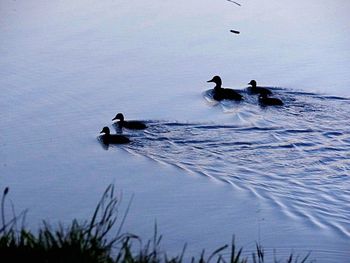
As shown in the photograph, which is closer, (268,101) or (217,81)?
(268,101)

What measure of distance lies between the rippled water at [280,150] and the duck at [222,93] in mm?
113

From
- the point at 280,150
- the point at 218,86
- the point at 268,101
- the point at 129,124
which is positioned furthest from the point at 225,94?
the point at 280,150

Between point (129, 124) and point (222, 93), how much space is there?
1816 mm

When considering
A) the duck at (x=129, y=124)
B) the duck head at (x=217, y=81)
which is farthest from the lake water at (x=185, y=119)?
the duck head at (x=217, y=81)

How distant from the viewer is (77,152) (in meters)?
12.1

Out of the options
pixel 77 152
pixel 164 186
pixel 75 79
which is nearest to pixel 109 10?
pixel 75 79

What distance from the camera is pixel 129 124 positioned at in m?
13.1

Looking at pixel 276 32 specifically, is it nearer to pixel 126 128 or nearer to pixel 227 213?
pixel 126 128

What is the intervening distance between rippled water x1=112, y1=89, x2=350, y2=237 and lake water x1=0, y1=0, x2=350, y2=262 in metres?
0.03

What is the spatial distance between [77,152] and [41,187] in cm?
146

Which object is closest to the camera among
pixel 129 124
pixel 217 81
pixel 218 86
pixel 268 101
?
pixel 129 124

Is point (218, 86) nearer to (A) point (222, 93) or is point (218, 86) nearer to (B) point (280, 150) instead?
(A) point (222, 93)

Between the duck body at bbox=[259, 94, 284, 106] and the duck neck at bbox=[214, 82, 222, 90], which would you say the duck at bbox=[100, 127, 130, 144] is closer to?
the duck neck at bbox=[214, 82, 222, 90]

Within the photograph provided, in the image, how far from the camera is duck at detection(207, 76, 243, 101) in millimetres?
14259
